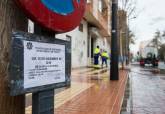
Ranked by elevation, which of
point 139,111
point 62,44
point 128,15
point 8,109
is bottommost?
point 139,111

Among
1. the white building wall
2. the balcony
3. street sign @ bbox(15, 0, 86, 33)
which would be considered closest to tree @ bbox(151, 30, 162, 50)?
the balcony

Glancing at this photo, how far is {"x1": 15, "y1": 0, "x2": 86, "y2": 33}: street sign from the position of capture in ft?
8.05

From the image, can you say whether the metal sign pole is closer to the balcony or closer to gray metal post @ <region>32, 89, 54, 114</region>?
gray metal post @ <region>32, 89, 54, 114</region>

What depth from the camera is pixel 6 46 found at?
2469 millimetres

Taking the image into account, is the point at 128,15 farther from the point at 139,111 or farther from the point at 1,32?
the point at 1,32

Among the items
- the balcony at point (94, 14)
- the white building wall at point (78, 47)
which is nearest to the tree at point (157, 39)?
the balcony at point (94, 14)

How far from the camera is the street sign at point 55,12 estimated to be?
2.46 m

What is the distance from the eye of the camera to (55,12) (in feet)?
8.98

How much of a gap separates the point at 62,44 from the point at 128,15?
2701 centimetres

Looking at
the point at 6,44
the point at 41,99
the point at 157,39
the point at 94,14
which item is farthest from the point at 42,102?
the point at 157,39

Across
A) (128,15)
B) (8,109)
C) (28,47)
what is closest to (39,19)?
(28,47)

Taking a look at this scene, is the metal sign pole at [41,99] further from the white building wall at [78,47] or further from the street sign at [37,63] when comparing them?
the white building wall at [78,47]

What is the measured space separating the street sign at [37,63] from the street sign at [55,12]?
14cm

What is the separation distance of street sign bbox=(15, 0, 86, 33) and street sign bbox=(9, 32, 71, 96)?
14 cm
